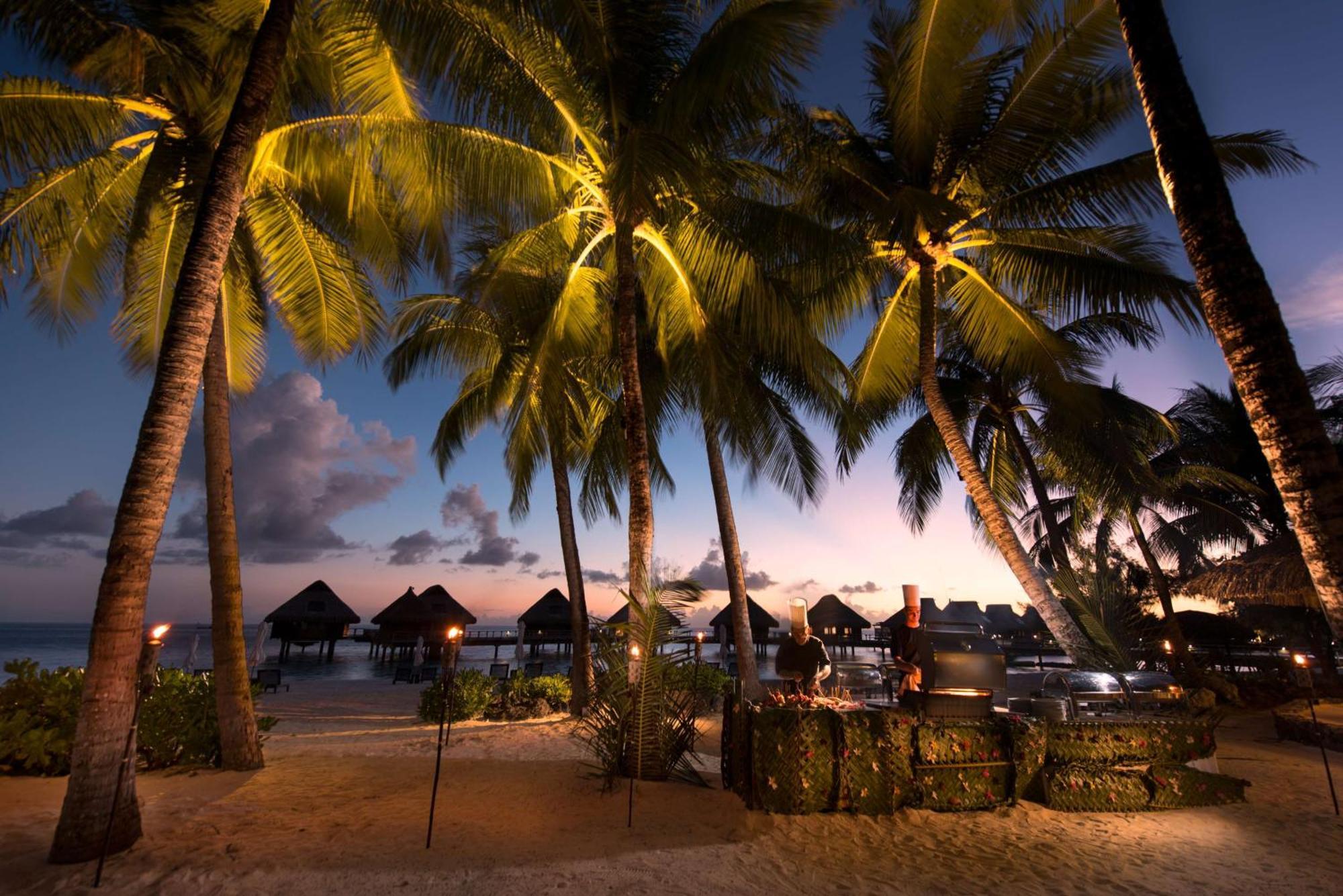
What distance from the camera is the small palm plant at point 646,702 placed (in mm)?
5934

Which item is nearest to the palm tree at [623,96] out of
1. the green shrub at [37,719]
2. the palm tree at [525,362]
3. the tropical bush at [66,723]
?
the palm tree at [525,362]

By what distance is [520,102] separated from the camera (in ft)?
22.9

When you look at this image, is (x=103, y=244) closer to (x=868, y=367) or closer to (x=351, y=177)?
(x=351, y=177)

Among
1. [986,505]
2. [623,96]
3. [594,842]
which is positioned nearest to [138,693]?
[594,842]

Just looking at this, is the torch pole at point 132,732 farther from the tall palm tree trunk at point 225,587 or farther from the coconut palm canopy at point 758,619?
the coconut palm canopy at point 758,619

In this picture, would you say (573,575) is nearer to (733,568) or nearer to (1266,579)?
(733,568)

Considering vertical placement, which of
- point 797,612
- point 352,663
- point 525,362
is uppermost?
point 525,362

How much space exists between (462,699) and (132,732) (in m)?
6.89

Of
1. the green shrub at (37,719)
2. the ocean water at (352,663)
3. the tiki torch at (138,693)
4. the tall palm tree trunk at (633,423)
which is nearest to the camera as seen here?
the tiki torch at (138,693)

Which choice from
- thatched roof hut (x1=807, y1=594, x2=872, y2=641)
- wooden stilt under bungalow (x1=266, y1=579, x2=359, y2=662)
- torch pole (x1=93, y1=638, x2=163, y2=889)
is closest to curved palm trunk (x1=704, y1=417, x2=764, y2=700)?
torch pole (x1=93, y1=638, x2=163, y2=889)

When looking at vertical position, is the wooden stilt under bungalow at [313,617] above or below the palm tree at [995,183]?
below

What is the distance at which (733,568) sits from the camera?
11.7m

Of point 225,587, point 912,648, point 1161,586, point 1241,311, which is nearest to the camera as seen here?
point 1241,311

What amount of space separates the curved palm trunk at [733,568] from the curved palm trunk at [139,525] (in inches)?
299
